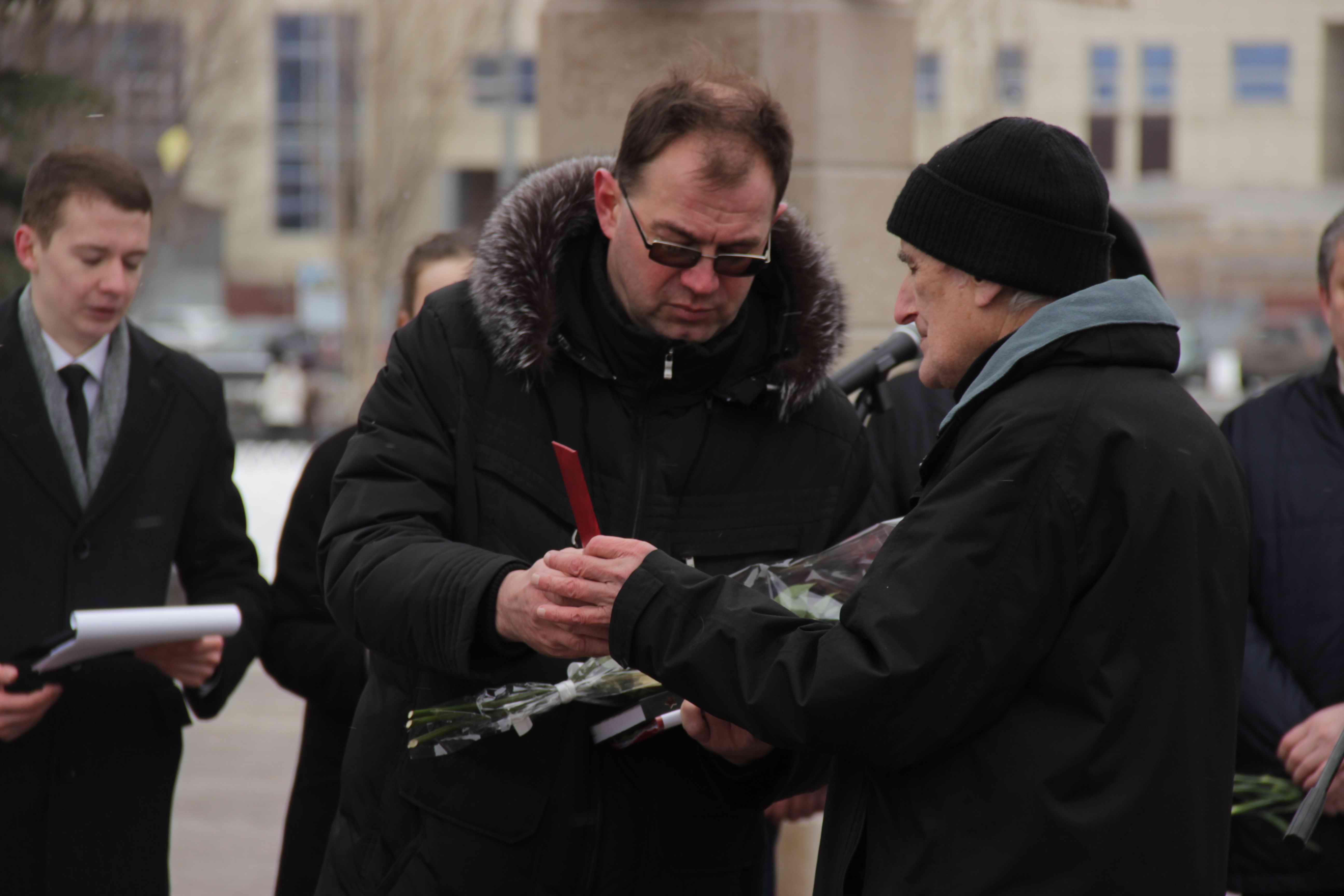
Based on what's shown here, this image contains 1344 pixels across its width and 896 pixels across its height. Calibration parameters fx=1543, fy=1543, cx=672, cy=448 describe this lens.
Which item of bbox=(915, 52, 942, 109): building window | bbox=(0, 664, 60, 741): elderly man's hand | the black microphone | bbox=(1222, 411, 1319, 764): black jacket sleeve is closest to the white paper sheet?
bbox=(0, 664, 60, 741): elderly man's hand

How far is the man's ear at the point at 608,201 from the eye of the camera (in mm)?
2852

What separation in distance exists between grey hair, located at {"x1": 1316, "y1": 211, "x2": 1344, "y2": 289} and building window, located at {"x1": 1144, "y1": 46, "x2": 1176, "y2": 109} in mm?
29343

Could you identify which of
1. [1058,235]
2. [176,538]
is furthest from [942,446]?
[176,538]

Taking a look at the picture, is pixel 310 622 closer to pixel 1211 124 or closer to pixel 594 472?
pixel 594 472

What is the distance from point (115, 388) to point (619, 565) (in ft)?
5.95

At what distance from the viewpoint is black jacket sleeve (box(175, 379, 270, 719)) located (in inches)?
146

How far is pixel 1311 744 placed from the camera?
338 centimetres

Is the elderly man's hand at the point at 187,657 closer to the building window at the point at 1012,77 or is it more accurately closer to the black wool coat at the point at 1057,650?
the black wool coat at the point at 1057,650

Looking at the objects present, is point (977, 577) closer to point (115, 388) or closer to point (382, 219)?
point (115, 388)

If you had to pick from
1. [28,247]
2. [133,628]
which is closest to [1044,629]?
[133,628]

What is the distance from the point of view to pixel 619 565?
229 cm

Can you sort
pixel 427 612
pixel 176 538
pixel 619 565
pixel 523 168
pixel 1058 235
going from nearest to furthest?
pixel 1058 235 → pixel 619 565 → pixel 427 612 → pixel 523 168 → pixel 176 538

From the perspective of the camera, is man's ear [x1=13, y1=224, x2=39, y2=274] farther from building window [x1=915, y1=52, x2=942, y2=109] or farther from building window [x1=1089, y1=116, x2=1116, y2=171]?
building window [x1=1089, y1=116, x2=1116, y2=171]

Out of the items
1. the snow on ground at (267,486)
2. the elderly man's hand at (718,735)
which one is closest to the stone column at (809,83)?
the elderly man's hand at (718,735)
